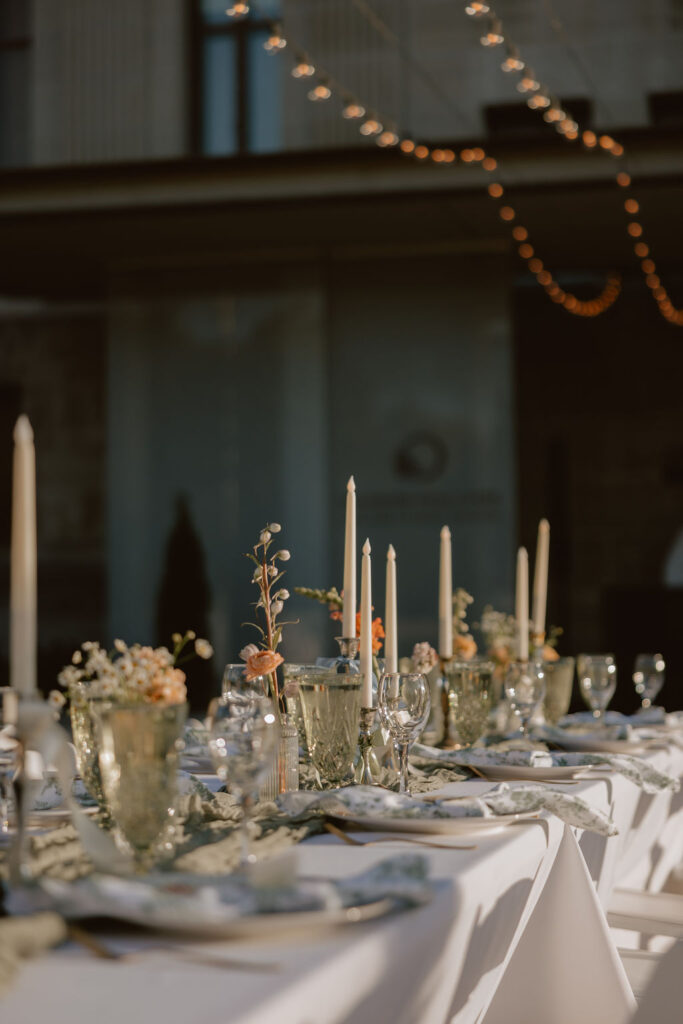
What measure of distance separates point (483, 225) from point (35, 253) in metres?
3.80

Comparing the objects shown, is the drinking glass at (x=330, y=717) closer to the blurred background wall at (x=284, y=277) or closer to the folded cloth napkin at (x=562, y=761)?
the folded cloth napkin at (x=562, y=761)

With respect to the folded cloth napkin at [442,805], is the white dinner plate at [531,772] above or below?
below

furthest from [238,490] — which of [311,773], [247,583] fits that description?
[311,773]

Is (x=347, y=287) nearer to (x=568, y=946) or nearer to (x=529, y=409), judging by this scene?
(x=529, y=409)

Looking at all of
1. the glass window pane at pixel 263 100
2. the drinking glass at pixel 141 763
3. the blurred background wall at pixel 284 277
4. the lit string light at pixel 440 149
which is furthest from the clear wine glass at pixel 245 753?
the glass window pane at pixel 263 100

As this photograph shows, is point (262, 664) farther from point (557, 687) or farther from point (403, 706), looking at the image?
point (557, 687)

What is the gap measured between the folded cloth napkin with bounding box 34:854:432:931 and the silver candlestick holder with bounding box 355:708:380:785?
711mm

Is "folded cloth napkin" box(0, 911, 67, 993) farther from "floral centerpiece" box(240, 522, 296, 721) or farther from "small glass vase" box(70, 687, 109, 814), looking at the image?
"floral centerpiece" box(240, 522, 296, 721)

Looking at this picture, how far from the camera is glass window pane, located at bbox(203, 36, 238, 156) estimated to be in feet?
35.9

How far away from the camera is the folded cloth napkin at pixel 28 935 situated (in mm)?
1103

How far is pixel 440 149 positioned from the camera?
28.3ft

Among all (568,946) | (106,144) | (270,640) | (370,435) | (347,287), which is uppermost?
(106,144)

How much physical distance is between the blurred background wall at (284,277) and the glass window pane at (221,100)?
0.03 meters

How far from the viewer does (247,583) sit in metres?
10.9
